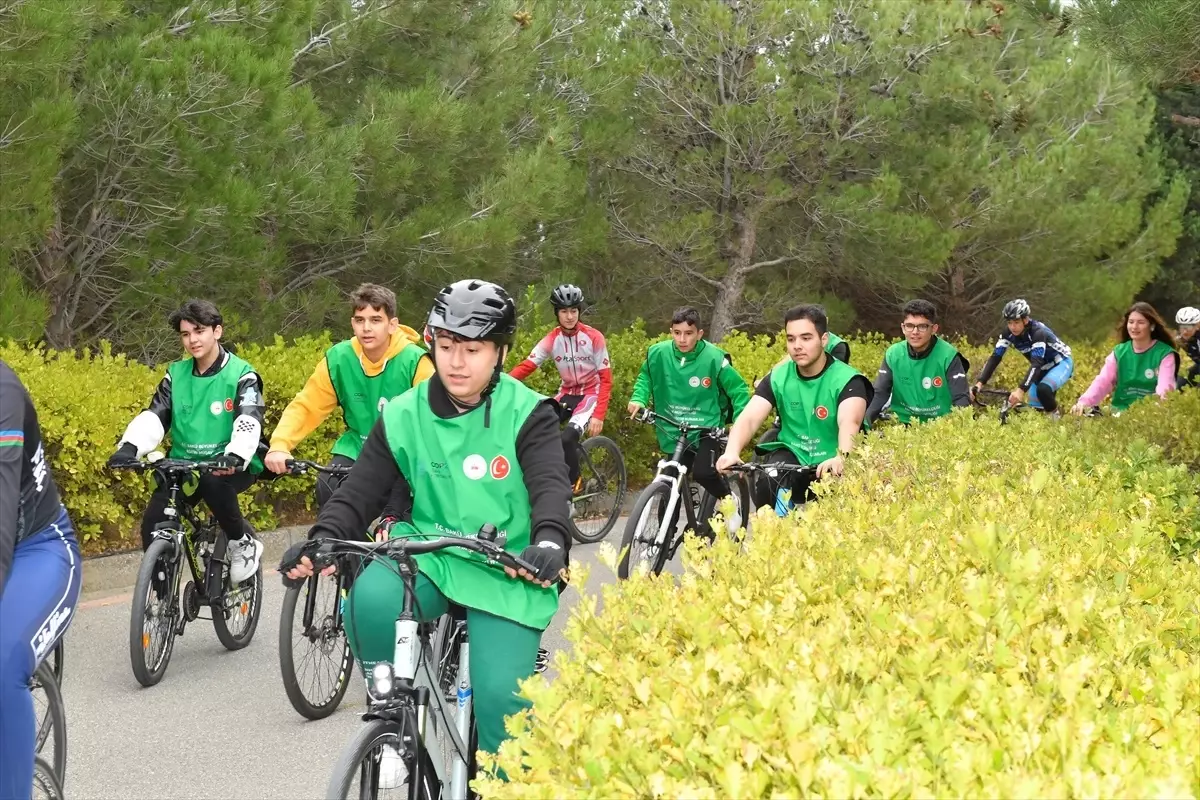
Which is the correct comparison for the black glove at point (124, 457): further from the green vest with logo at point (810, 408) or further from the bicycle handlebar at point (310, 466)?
the green vest with logo at point (810, 408)

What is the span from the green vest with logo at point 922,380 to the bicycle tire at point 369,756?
7.32 meters

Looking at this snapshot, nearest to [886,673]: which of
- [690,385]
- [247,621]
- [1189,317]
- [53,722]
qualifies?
[53,722]

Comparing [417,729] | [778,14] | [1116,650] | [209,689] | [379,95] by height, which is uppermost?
[778,14]

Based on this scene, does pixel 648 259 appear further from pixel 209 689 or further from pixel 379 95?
pixel 209 689

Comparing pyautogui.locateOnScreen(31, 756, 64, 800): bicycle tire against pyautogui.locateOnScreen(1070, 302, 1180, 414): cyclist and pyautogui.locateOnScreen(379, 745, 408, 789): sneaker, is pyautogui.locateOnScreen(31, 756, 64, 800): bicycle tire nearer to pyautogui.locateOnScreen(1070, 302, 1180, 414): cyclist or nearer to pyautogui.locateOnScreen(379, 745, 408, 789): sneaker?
pyautogui.locateOnScreen(379, 745, 408, 789): sneaker

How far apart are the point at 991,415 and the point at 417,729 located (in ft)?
17.8

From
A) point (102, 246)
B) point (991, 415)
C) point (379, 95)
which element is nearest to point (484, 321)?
point (991, 415)

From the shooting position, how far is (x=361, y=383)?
23.7 feet

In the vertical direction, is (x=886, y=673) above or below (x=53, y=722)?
above

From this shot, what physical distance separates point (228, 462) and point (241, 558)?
2.78 feet

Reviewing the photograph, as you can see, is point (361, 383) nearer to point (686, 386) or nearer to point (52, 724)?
point (52, 724)

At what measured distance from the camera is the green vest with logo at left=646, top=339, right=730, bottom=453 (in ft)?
34.0

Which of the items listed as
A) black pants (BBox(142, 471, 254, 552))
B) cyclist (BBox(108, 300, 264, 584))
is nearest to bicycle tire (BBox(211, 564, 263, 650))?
cyclist (BBox(108, 300, 264, 584))

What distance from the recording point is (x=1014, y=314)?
13.6 metres
